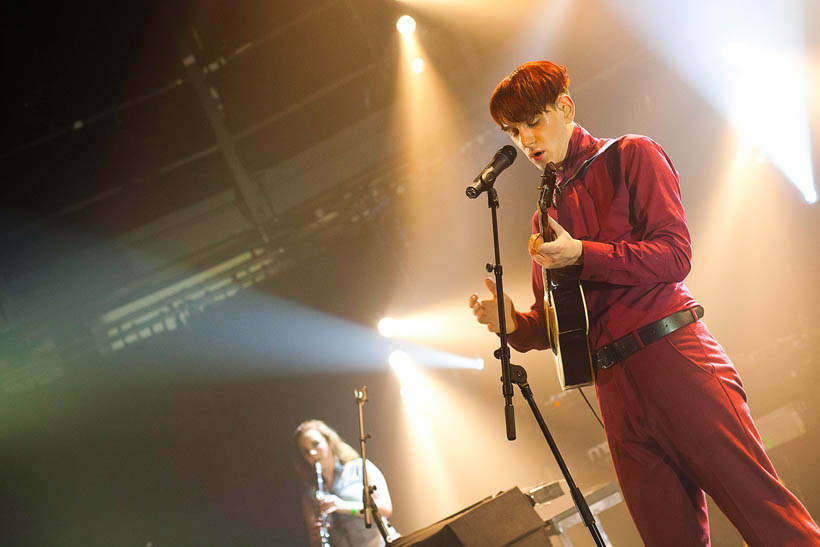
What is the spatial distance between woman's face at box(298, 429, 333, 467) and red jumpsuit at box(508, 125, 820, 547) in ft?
15.6

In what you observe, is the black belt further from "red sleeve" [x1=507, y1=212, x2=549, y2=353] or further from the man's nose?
the man's nose

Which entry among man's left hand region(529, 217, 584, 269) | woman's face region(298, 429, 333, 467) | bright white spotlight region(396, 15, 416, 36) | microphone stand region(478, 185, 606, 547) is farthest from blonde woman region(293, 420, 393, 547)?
bright white spotlight region(396, 15, 416, 36)

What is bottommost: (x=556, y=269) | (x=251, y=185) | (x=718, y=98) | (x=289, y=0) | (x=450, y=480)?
(x=450, y=480)

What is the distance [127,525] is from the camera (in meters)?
7.36

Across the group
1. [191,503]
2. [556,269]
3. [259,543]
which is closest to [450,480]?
[259,543]

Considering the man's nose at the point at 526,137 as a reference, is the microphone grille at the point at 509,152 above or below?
above

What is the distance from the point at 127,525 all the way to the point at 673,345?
7.87 m

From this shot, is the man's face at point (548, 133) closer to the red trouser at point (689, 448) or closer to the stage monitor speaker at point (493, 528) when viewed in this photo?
the red trouser at point (689, 448)

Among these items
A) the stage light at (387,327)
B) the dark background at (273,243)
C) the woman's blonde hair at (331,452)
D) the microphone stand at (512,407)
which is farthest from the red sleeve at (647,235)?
the stage light at (387,327)

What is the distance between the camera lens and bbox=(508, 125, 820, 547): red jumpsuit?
152 cm

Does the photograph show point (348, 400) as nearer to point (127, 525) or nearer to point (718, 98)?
point (127, 525)

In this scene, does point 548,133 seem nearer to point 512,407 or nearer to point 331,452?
point 512,407

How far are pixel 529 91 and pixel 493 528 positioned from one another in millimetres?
2302

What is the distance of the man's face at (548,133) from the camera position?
6.48 ft
